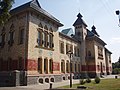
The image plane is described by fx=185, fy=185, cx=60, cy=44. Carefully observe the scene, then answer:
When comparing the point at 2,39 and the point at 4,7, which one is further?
the point at 2,39

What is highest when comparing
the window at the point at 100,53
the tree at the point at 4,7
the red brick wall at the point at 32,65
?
the tree at the point at 4,7

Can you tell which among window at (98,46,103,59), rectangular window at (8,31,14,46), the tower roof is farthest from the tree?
window at (98,46,103,59)

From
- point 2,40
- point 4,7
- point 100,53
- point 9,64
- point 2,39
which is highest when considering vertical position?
point 4,7

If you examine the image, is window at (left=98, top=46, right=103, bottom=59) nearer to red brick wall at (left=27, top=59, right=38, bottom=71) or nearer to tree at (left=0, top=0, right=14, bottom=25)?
red brick wall at (left=27, top=59, right=38, bottom=71)

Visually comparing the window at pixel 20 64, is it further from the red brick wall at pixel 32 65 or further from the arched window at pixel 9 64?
the arched window at pixel 9 64

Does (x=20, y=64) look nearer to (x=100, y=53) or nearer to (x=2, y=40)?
(x=2, y=40)

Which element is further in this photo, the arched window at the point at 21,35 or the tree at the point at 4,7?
the arched window at the point at 21,35

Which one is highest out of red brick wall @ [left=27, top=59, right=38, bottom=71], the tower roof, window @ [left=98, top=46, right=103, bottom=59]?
the tower roof

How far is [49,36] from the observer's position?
31344 millimetres

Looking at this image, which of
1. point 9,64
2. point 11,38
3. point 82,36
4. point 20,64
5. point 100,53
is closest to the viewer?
point 20,64

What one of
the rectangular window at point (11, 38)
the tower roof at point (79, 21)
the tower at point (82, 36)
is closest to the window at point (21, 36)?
the rectangular window at point (11, 38)

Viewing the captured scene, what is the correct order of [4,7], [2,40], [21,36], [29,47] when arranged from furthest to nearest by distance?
[2,40]
[21,36]
[29,47]
[4,7]

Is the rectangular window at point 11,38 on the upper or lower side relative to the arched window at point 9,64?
upper

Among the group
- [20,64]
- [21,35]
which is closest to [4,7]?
[21,35]
